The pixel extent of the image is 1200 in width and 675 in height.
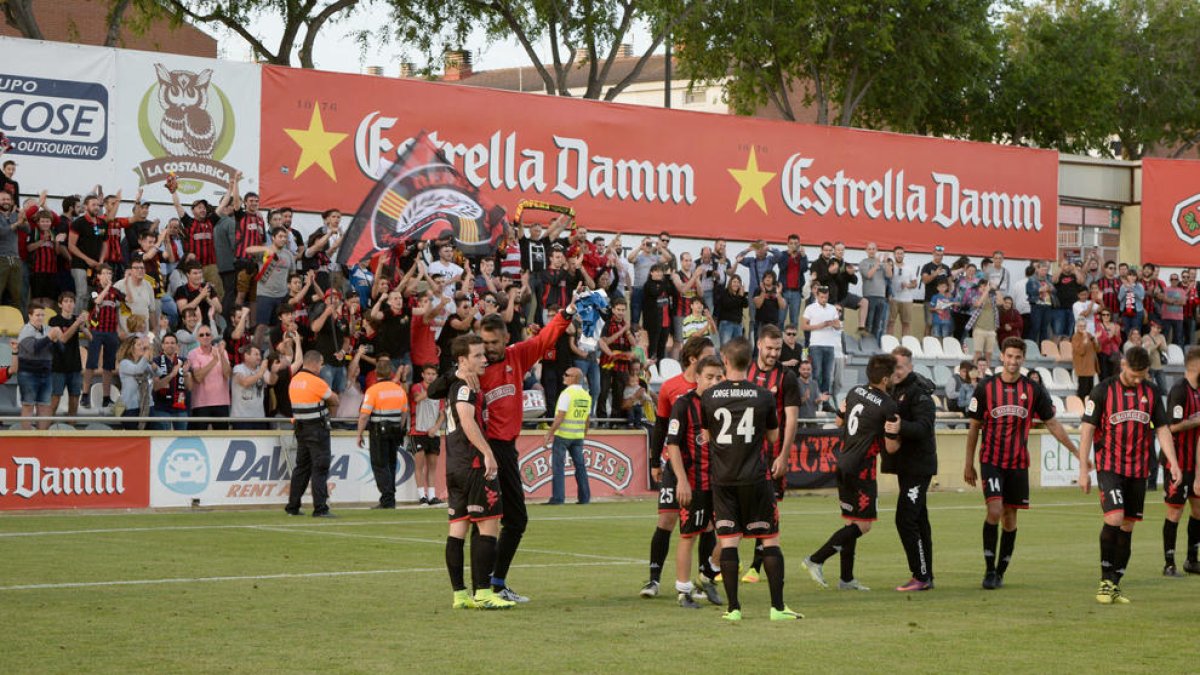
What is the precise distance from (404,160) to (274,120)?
2540 millimetres

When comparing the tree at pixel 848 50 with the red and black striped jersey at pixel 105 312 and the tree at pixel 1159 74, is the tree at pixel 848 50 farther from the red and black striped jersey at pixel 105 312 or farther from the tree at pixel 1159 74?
the red and black striped jersey at pixel 105 312

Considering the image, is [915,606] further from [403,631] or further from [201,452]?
[201,452]

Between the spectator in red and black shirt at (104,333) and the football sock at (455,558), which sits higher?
the spectator in red and black shirt at (104,333)

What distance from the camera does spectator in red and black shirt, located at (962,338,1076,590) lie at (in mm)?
13445

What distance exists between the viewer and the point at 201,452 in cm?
2188

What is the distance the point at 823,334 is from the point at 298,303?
33.2 ft

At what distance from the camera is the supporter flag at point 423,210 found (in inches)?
1054

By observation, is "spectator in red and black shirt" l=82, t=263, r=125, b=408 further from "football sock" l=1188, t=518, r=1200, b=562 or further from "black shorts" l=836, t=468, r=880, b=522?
"football sock" l=1188, t=518, r=1200, b=562

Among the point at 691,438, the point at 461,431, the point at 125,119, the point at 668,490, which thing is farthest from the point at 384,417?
the point at 691,438

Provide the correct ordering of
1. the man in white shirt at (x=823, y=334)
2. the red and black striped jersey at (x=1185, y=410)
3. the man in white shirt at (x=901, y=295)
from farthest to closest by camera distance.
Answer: the man in white shirt at (x=901, y=295), the man in white shirt at (x=823, y=334), the red and black striped jersey at (x=1185, y=410)

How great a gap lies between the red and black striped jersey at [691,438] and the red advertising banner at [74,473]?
11.6 meters

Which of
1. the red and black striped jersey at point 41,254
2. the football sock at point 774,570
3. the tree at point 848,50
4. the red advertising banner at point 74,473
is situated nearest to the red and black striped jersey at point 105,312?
the red and black striped jersey at point 41,254

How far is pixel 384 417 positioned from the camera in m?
22.0

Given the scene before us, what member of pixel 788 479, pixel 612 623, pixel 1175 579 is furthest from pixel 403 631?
pixel 788 479
